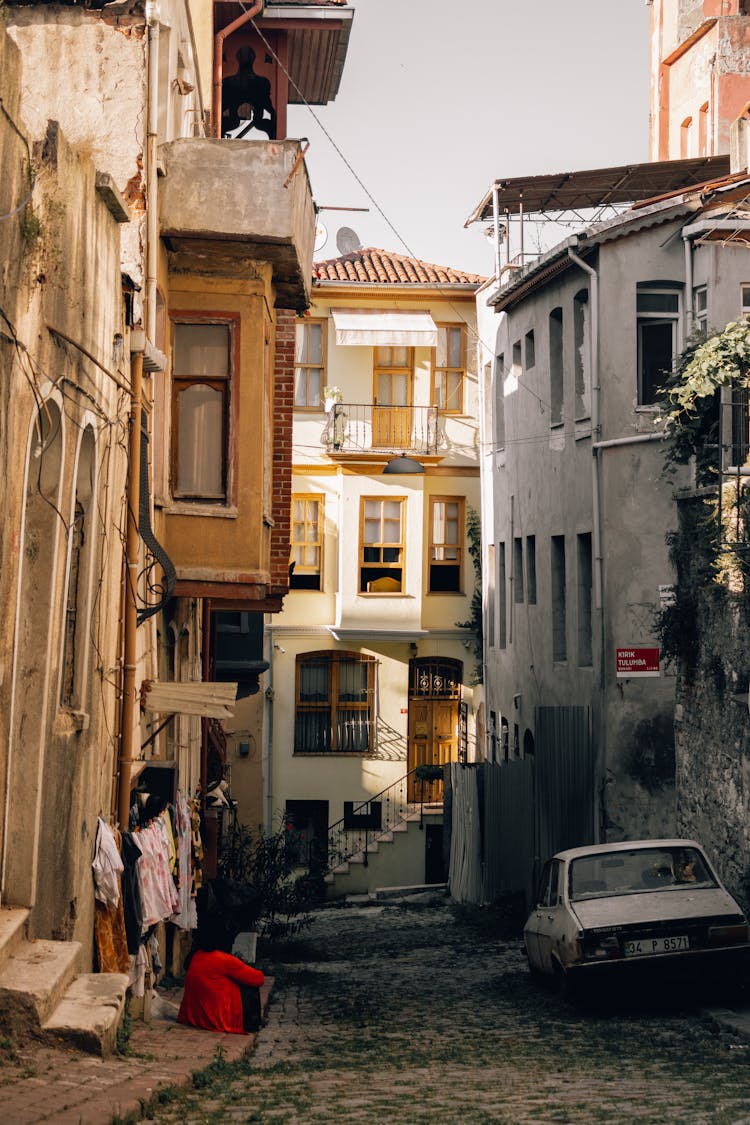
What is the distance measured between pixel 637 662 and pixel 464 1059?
11356 millimetres

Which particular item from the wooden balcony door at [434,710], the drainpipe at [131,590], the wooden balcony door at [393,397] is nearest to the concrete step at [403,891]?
the wooden balcony door at [434,710]

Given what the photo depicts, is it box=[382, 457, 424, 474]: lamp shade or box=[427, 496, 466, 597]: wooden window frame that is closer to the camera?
box=[382, 457, 424, 474]: lamp shade

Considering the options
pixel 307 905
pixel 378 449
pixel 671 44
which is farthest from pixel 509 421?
pixel 671 44

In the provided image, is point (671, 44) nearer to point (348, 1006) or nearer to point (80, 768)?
point (348, 1006)

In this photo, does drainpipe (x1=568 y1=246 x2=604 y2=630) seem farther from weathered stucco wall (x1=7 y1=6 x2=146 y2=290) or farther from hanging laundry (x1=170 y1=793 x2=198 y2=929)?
weathered stucco wall (x1=7 y1=6 x2=146 y2=290)

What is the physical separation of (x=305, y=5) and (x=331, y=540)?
1861 centimetres

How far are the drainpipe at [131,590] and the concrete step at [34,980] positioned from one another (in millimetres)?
2806

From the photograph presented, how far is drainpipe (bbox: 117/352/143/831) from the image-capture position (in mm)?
12562

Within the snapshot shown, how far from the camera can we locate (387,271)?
128ft

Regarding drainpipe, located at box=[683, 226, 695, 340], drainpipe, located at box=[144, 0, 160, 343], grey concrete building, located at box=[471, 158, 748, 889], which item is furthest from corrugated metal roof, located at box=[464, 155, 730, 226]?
drainpipe, located at box=[144, 0, 160, 343]

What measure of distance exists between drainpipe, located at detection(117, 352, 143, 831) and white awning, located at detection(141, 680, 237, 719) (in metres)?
0.69

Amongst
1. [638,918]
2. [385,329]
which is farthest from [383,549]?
[638,918]

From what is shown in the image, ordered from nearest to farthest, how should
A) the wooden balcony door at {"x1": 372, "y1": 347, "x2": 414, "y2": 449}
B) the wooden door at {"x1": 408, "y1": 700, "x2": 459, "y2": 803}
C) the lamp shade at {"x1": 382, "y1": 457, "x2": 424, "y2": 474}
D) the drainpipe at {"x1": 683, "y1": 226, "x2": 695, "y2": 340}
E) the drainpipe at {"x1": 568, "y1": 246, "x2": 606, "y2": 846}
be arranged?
the drainpipe at {"x1": 683, "y1": 226, "x2": 695, "y2": 340} → the drainpipe at {"x1": 568, "y1": 246, "x2": 606, "y2": 846} → the lamp shade at {"x1": 382, "y1": 457, "x2": 424, "y2": 474} → the wooden door at {"x1": 408, "y1": 700, "x2": 459, "y2": 803} → the wooden balcony door at {"x1": 372, "y1": 347, "x2": 414, "y2": 449}

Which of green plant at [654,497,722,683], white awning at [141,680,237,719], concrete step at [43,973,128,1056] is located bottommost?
concrete step at [43,973,128,1056]
